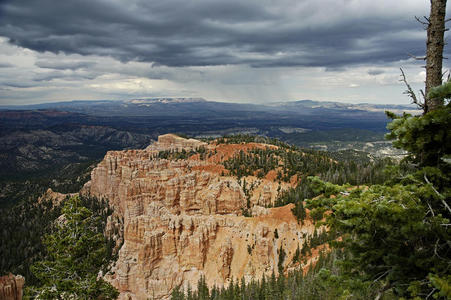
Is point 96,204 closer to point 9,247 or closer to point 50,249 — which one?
point 9,247

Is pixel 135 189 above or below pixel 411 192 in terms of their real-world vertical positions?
below

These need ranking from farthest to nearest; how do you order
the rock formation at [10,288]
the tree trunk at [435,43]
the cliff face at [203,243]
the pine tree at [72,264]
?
1. the cliff face at [203,243]
2. the rock formation at [10,288]
3. the pine tree at [72,264]
4. the tree trunk at [435,43]

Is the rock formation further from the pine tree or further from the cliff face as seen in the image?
the pine tree

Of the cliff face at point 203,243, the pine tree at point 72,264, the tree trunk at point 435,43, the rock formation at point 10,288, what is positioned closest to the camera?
the tree trunk at point 435,43

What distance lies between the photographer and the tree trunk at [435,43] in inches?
348

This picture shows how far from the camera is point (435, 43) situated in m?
9.02

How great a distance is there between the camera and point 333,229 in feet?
26.8

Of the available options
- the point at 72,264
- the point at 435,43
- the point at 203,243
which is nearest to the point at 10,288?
the point at 203,243

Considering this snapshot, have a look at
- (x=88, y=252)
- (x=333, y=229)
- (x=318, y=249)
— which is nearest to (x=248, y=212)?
(x=318, y=249)

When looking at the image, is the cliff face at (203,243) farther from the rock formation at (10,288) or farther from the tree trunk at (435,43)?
the tree trunk at (435,43)

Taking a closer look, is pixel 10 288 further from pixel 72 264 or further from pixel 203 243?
pixel 72 264

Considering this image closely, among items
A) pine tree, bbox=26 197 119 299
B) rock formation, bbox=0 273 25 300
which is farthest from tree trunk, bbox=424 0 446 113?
rock formation, bbox=0 273 25 300

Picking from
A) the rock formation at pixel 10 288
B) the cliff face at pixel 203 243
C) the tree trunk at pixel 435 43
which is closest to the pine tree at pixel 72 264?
the tree trunk at pixel 435 43

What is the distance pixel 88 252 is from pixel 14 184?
181 metres
